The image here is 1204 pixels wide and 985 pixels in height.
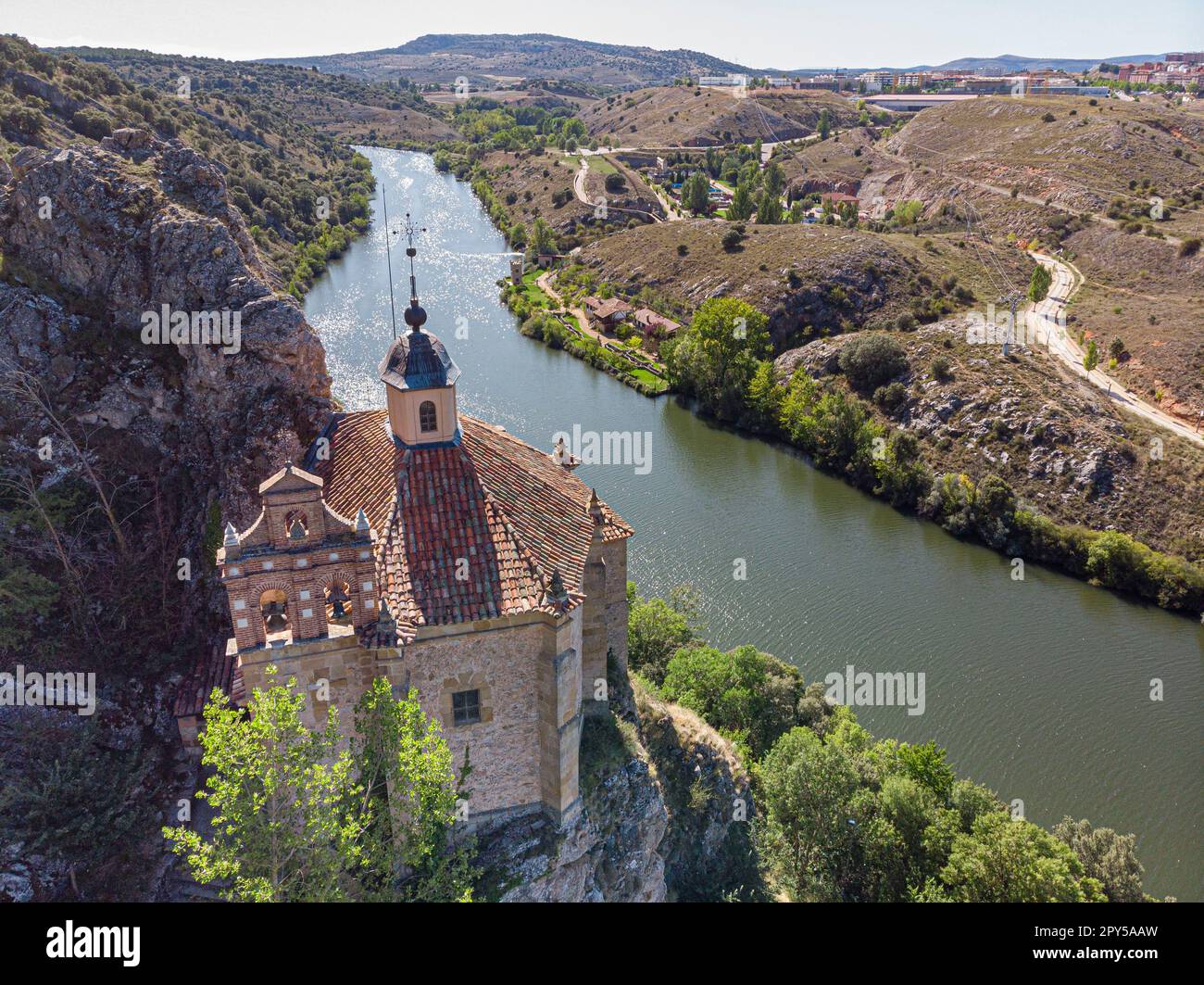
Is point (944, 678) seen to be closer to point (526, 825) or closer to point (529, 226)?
point (526, 825)

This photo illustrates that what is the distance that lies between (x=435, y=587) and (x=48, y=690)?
12671 millimetres

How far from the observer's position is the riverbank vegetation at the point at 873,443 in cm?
5141

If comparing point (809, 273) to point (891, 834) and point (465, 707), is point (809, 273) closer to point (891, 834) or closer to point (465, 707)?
point (891, 834)

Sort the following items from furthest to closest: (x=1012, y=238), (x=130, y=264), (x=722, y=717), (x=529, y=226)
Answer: (x=529, y=226) < (x=1012, y=238) < (x=722, y=717) < (x=130, y=264)

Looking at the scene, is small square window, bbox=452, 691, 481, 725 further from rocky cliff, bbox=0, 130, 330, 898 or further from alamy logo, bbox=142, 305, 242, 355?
alamy logo, bbox=142, 305, 242, 355

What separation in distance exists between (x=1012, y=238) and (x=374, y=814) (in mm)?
111188

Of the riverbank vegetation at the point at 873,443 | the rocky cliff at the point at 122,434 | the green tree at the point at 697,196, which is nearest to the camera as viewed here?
the rocky cliff at the point at 122,434

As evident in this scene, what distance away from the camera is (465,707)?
20.4 meters

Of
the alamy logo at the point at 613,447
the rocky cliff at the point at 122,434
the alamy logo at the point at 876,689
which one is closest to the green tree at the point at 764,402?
the alamy logo at the point at 613,447

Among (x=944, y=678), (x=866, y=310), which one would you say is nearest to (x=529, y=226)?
(x=866, y=310)

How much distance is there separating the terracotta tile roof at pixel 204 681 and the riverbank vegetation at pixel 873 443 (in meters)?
49.0

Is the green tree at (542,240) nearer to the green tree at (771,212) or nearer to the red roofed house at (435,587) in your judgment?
the green tree at (771,212)

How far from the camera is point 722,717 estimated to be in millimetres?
35531
